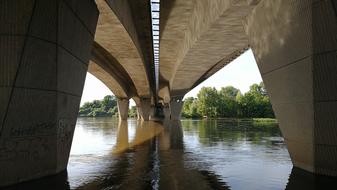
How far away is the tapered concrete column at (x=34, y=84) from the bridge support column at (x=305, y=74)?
7820 mm

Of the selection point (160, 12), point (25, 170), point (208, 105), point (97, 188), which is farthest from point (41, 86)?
point (208, 105)

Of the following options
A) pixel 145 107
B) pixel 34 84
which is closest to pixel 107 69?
pixel 34 84

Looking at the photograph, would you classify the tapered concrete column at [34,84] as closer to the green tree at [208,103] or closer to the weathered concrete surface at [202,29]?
the weathered concrete surface at [202,29]

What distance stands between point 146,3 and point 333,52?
520 inches

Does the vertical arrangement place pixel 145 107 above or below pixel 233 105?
below

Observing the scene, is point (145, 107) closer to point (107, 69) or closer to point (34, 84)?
point (107, 69)

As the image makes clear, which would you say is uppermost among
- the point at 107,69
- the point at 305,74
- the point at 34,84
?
the point at 107,69

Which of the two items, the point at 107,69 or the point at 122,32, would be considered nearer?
the point at 122,32

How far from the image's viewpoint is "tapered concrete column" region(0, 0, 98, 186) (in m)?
10.2

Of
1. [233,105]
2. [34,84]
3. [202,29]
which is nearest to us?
[34,84]

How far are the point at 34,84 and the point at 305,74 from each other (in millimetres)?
9044

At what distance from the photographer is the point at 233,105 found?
365 feet

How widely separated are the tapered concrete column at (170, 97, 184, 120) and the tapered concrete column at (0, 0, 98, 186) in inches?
2514

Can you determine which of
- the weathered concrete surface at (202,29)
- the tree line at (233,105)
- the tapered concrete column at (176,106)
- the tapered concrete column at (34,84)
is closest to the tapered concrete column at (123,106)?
the tapered concrete column at (176,106)
